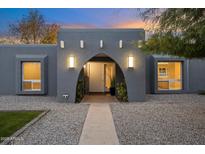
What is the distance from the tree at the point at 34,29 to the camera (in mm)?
34438

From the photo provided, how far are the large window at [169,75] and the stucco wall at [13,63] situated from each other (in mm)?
7630

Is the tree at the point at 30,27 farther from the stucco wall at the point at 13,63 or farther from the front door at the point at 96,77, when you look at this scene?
the front door at the point at 96,77

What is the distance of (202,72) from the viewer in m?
19.8

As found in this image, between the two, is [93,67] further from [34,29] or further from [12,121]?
[34,29]

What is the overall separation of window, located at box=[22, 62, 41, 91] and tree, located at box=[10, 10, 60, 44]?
16033 mm

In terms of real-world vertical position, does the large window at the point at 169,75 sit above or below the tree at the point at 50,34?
below

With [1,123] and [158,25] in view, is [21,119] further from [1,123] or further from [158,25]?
[158,25]

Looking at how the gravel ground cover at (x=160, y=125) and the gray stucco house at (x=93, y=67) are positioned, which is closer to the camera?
the gravel ground cover at (x=160, y=125)

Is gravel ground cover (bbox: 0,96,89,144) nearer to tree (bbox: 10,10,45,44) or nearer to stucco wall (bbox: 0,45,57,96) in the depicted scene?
stucco wall (bbox: 0,45,57,96)

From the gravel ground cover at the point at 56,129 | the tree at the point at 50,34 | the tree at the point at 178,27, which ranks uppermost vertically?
the tree at the point at 50,34

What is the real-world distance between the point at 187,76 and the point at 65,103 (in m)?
9.86

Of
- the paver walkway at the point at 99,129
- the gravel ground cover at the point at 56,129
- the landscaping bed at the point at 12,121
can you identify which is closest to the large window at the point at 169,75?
the paver walkway at the point at 99,129
